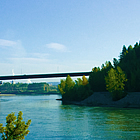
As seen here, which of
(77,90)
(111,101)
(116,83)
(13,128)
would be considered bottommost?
(111,101)

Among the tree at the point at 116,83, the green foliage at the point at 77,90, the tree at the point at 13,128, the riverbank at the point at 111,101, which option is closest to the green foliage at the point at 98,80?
the green foliage at the point at 77,90

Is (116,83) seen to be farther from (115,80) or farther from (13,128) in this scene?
(13,128)

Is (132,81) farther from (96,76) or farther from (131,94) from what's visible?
(96,76)

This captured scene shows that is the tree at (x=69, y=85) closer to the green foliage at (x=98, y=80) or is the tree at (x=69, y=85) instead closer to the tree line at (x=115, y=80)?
the tree line at (x=115, y=80)

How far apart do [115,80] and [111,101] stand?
7.45m

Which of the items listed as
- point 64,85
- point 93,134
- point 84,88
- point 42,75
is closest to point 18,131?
point 93,134

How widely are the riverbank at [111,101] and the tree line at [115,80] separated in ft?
7.19

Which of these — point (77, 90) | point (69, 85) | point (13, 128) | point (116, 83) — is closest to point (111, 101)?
point (116, 83)

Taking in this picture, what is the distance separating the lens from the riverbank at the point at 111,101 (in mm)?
70500

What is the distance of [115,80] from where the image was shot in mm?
79500

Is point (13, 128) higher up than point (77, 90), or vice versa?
point (77, 90)

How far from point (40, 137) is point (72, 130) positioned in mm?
5351

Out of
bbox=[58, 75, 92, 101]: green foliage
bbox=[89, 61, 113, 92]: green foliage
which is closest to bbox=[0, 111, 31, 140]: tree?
bbox=[58, 75, 92, 101]: green foliage

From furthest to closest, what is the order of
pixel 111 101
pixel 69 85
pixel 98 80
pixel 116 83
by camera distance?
pixel 69 85 → pixel 98 80 → pixel 116 83 → pixel 111 101
